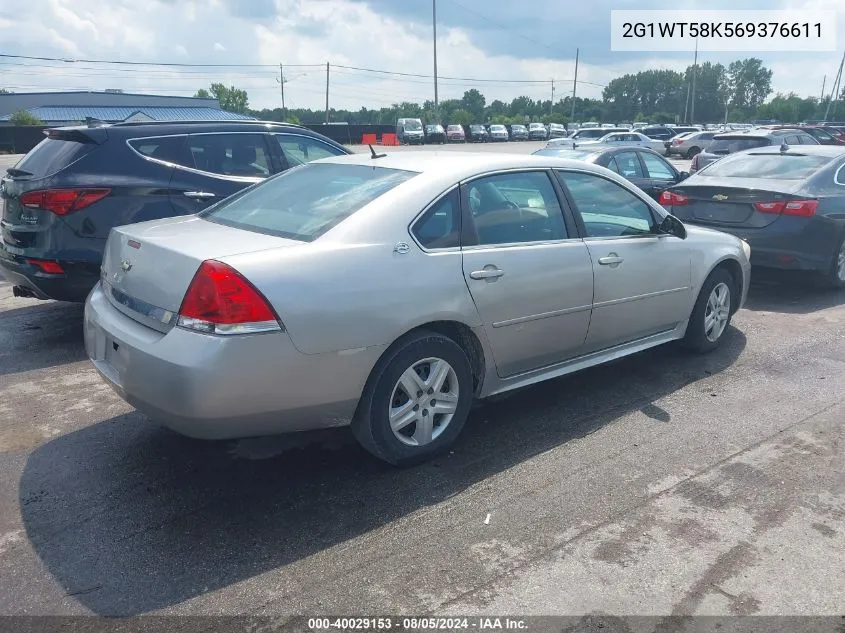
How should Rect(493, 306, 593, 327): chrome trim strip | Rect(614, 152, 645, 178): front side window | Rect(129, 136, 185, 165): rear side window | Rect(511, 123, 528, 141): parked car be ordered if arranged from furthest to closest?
Rect(511, 123, 528, 141): parked car < Rect(614, 152, 645, 178): front side window < Rect(129, 136, 185, 165): rear side window < Rect(493, 306, 593, 327): chrome trim strip

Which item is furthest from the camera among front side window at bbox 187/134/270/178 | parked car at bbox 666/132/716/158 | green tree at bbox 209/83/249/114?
green tree at bbox 209/83/249/114

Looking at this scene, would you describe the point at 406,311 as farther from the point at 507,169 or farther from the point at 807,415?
the point at 807,415

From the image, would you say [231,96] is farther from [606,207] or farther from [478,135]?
[606,207]

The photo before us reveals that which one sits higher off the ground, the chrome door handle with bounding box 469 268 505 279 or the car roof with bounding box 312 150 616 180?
the car roof with bounding box 312 150 616 180

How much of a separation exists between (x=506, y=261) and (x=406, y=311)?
30.6 inches

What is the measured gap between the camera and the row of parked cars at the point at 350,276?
3.29 meters

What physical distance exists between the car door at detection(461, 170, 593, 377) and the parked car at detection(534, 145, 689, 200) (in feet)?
17.8

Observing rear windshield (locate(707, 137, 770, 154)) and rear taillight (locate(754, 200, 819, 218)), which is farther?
rear windshield (locate(707, 137, 770, 154))

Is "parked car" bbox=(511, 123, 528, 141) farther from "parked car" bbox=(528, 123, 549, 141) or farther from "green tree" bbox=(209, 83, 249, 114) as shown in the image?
"green tree" bbox=(209, 83, 249, 114)

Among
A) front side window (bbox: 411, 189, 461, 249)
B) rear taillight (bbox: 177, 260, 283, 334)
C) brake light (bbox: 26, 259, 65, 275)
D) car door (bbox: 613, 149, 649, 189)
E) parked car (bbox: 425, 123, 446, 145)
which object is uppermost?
parked car (bbox: 425, 123, 446, 145)

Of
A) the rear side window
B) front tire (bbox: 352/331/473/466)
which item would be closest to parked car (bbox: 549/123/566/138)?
the rear side window

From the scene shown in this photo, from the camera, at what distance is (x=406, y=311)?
3.63 m

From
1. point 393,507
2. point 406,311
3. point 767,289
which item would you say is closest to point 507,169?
point 406,311

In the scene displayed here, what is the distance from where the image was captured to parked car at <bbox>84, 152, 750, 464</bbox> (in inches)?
129
